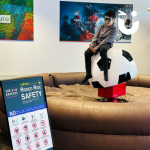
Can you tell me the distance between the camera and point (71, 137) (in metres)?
2.00

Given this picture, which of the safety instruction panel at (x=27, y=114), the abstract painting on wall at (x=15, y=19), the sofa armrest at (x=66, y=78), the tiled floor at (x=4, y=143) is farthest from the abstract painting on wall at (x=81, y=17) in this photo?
the safety instruction panel at (x=27, y=114)

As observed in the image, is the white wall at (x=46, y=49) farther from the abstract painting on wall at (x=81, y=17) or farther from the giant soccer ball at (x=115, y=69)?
the giant soccer ball at (x=115, y=69)

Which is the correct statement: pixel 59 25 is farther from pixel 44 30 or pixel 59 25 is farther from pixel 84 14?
pixel 84 14

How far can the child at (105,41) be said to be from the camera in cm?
239

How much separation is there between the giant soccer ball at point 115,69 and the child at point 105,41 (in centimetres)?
6

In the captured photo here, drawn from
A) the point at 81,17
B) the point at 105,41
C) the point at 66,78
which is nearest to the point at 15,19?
the point at 81,17

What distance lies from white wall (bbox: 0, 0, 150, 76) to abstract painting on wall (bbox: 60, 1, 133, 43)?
0.12 m

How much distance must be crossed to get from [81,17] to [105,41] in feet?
7.24

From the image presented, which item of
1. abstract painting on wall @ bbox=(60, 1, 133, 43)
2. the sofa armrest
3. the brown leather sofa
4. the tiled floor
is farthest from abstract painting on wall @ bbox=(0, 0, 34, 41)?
the brown leather sofa

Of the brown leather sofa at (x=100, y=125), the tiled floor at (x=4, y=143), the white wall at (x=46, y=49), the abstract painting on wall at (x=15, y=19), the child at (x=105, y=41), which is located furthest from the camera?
the white wall at (x=46, y=49)

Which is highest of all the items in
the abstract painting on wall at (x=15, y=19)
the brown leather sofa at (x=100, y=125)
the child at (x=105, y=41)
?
the abstract painting on wall at (x=15, y=19)

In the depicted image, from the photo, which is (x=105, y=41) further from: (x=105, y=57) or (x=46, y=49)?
(x=46, y=49)

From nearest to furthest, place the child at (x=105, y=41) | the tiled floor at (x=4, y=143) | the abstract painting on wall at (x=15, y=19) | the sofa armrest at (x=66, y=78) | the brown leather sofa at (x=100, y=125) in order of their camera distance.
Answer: the brown leather sofa at (x=100, y=125) < the tiled floor at (x=4, y=143) < the child at (x=105, y=41) < the sofa armrest at (x=66, y=78) < the abstract painting on wall at (x=15, y=19)

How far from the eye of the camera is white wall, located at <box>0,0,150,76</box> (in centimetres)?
439
